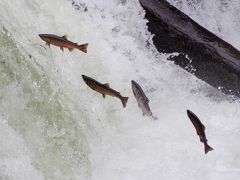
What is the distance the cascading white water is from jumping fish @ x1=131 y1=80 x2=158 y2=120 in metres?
0.11

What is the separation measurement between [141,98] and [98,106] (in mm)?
318

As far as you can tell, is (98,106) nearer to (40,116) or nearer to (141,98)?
(141,98)

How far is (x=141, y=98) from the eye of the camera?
319 cm

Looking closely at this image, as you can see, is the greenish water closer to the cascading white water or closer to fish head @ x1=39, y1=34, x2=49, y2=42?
the cascading white water

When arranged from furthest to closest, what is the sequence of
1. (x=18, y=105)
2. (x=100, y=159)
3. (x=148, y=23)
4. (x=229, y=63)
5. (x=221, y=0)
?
1. (x=221, y=0)
2. (x=148, y=23)
3. (x=229, y=63)
4. (x=100, y=159)
5. (x=18, y=105)

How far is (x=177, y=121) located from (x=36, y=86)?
95 centimetres

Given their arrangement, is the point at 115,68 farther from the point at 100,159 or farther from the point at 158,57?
the point at 100,159

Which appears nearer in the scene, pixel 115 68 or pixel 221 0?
pixel 115 68

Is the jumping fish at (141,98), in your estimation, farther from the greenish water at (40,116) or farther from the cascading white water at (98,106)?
the greenish water at (40,116)

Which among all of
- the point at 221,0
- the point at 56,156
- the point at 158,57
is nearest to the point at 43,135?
the point at 56,156

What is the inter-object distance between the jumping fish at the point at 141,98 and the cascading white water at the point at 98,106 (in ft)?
→ 0.36

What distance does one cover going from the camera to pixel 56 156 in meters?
3.06

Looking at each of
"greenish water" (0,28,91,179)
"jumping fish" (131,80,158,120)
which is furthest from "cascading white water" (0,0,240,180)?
"jumping fish" (131,80,158,120)

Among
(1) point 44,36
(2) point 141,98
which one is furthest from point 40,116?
(2) point 141,98
